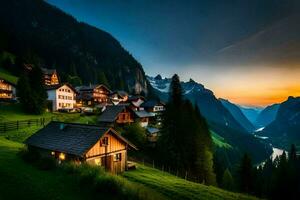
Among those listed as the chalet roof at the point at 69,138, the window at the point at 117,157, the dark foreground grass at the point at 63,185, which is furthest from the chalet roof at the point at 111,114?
the dark foreground grass at the point at 63,185

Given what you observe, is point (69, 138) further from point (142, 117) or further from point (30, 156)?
point (142, 117)

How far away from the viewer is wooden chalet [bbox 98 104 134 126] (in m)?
74.8

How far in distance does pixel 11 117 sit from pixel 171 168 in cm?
4231

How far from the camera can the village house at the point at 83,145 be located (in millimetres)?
32438

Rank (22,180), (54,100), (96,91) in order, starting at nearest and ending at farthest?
(22,180), (54,100), (96,91)

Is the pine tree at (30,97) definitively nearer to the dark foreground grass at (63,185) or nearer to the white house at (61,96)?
the white house at (61,96)

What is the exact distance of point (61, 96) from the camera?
9100 centimetres

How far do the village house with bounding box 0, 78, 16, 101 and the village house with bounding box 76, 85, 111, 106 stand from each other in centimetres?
2480

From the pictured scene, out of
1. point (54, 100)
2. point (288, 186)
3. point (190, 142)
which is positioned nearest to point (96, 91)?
point (54, 100)

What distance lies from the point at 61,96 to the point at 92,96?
2521cm

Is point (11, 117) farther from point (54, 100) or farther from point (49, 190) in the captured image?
point (49, 190)

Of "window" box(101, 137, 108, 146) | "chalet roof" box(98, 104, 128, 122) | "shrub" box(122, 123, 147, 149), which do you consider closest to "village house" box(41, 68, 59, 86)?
"chalet roof" box(98, 104, 128, 122)

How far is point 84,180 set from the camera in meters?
23.0

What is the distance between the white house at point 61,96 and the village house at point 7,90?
16.0 meters
